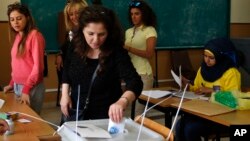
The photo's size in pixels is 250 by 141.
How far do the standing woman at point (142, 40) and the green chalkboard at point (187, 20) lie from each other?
186cm

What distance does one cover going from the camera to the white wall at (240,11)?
6.55 m

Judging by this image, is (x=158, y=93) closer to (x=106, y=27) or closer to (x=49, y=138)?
(x=106, y=27)

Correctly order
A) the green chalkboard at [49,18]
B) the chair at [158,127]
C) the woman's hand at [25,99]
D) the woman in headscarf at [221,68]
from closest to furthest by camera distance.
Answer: the chair at [158,127] → the woman's hand at [25,99] → the woman in headscarf at [221,68] → the green chalkboard at [49,18]

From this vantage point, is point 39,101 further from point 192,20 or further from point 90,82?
point 192,20

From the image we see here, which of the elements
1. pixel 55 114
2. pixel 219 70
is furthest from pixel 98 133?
pixel 55 114

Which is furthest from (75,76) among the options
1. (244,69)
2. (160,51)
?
(160,51)

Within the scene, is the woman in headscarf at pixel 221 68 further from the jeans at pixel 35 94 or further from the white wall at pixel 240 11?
the white wall at pixel 240 11

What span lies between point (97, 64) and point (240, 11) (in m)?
5.19

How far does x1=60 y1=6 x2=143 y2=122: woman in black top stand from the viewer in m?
1.90

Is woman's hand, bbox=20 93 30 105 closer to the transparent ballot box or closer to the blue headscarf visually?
the transparent ballot box

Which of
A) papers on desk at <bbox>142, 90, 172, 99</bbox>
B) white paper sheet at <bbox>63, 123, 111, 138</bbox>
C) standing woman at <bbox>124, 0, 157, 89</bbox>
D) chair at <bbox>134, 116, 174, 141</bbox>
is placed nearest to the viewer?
white paper sheet at <bbox>63, 123, 111, 138</bbox>

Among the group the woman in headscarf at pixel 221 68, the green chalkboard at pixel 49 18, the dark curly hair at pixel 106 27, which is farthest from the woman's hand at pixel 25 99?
the green chalkboard at pixel 49 18

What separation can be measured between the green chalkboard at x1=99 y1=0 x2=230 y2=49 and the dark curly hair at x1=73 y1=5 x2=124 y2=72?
3.45 m

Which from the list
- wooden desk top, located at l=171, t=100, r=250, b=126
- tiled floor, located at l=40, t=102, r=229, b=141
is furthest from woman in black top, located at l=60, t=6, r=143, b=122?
tiled floor, located at l=40, t=102, r=229, b=141
